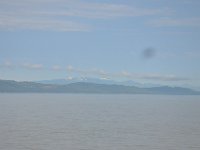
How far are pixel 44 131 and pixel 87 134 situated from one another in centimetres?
570

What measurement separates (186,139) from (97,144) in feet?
34.7

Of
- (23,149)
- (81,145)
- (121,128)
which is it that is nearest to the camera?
(23,149)

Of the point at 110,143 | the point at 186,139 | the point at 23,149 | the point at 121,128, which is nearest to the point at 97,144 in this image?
the point at 110,143

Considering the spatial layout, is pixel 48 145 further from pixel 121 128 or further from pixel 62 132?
pixel 121 128

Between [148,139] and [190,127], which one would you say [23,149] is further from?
[190,127]

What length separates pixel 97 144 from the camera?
143 feet

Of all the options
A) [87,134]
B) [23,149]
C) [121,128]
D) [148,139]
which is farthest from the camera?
[121,128]

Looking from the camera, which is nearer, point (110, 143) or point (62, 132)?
point (110, 143)

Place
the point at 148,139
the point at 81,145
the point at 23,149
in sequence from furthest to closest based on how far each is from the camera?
the point at 148,139
the point at 81,145
the point at 23,149

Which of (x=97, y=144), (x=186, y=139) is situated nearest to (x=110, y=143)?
(x=97, y=144)

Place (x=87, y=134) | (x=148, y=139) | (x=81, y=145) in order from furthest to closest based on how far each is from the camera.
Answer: (x=87, y=134) → (x=148, y=139) → (x=81, y=145)

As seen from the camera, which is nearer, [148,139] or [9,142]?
[9,142]

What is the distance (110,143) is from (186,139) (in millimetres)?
9108

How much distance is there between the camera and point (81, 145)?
4291cm
